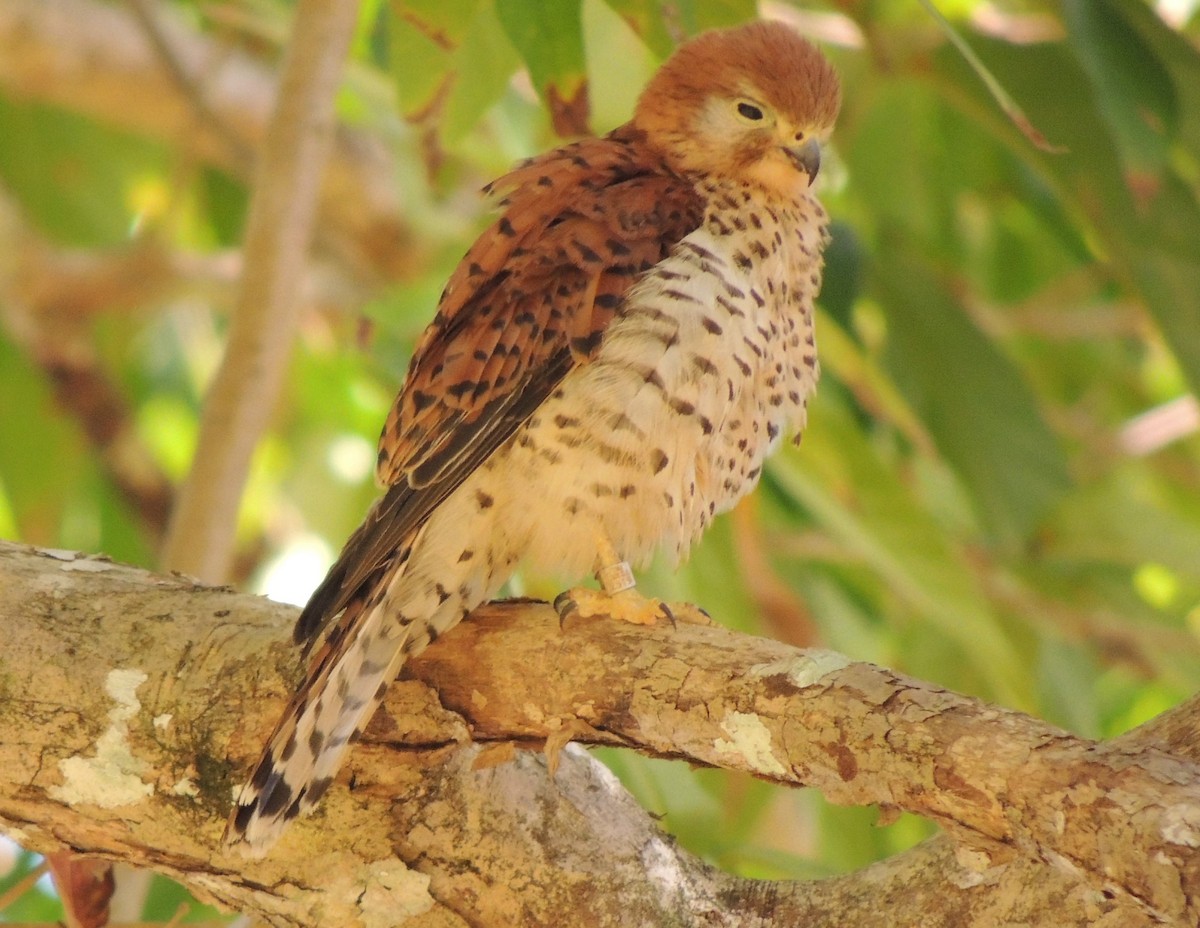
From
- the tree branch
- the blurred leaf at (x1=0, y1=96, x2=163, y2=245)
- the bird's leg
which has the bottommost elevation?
the bird's leg

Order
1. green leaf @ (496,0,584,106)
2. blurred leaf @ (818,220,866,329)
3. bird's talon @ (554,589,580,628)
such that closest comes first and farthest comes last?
bird's talon @ (554,589,580,628), green leaf @ (496,0,584,106), blurred leaf @ (818,220,866,329)

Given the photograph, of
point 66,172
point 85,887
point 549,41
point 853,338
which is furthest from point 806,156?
point 66,172

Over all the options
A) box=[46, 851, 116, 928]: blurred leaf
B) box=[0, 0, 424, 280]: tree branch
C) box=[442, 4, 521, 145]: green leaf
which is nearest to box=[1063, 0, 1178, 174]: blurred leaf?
box=[442, 4, 521, 145]: green leaf

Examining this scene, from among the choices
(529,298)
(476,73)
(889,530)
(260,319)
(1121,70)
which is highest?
(1121,70)

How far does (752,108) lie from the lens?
3.40 m

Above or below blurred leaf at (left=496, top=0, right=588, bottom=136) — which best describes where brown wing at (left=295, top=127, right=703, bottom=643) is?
below

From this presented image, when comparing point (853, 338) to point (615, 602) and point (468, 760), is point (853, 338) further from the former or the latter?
point (468, 760)

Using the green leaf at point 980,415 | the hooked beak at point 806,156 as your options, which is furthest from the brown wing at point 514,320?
the green leaf at point 980,415

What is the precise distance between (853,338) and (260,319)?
155 centimetres

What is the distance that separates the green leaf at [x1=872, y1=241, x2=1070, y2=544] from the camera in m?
4.47

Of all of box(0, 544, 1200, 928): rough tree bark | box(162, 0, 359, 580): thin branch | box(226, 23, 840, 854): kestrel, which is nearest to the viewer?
box(0, 544, 1200, 928): rough tree bark

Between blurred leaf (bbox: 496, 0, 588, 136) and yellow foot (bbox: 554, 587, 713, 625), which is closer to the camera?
yellow foot (bbox: 554, 587, 713, 625)

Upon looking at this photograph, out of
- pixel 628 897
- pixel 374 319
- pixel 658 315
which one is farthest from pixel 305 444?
pixel 628 897

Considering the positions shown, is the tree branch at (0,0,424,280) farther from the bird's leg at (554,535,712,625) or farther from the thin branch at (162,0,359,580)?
the bird's leg at (554,535,712,625)
